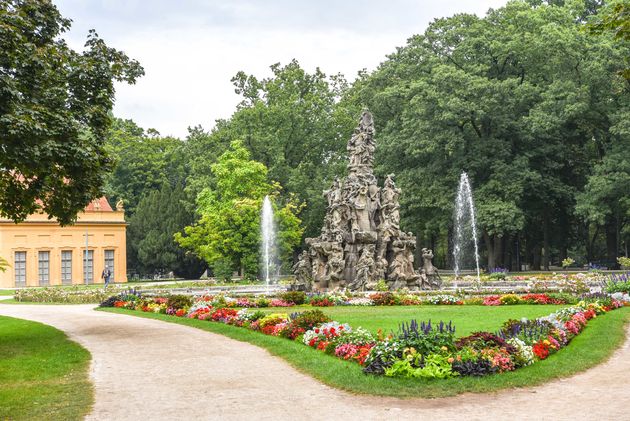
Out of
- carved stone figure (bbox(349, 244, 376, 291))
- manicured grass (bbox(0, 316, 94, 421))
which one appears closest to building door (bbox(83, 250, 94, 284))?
carved stone figure (bbox(349, 244, 376, 291))

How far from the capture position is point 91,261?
58656mm

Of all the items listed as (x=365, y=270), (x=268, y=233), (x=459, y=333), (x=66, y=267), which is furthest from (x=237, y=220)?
(x=459, y=333)

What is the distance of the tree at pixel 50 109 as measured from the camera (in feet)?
47.2

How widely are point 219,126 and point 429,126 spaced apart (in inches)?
848

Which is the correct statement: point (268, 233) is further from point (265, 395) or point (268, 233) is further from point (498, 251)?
point (265, 395)

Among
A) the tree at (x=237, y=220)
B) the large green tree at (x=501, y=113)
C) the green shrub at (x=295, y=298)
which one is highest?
the large green tree at (x=501, y=113)

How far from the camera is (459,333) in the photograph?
15484 millimetres

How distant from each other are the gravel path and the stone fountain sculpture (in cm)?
1529

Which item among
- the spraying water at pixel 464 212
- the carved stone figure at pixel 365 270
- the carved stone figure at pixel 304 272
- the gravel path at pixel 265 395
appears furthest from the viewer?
the spraying water at pixel 464 212

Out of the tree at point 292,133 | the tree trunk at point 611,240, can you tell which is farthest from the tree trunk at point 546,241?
the tree at point 292,133

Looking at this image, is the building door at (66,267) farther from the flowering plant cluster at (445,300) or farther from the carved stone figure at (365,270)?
the flowering plant cluster at (445,300)

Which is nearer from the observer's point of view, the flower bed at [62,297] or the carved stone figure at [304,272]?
the carved stone figure at [304,272]

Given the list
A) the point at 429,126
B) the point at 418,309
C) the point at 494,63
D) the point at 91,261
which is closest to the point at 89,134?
the point at 418,309

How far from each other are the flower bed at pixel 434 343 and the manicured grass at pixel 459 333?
0.63 ft
